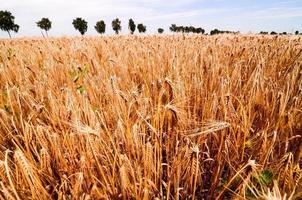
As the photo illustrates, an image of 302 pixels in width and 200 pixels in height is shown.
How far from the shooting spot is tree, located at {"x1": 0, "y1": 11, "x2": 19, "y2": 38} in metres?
43.1

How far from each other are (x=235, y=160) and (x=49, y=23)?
47.1 meters

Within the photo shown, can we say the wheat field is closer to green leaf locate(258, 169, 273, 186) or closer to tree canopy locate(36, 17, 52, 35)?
green leaf locate(258, 169, 273, 186)

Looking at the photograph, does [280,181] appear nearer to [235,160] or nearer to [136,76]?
[235,160]

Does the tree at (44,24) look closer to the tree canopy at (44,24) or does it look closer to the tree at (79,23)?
the tree canopy at (44,24)

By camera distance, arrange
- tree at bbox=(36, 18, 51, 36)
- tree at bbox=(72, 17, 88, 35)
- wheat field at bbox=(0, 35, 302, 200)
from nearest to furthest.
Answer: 1. wheat field at bbox=(0, 35, 302, 200)
2. tree at bbox=(36, 18, 51, 36)
3. tree at bbox=(72, 17, 88, 35)

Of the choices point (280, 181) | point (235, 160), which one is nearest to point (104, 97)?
point (235, 160)

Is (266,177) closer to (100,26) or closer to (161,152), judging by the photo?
(161,152)

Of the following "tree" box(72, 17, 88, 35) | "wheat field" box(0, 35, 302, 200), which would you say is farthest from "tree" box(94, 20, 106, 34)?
"wheat field" box(0, 35, 302, 200)

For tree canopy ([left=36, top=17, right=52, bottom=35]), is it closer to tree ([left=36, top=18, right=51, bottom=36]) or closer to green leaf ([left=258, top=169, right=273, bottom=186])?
tree ([left=36, top=18, right=51, bottom=36])

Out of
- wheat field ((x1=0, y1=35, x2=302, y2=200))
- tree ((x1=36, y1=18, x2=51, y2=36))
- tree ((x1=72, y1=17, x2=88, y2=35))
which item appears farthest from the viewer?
tree ((x1=72, y1=17, x2=88, y2=35))

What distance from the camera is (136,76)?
2.53 m

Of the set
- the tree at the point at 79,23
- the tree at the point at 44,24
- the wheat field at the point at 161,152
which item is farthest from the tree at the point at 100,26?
the wheat field at the point at 161,152

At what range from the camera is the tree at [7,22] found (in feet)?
141

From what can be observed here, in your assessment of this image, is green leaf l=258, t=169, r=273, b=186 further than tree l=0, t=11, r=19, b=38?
No
